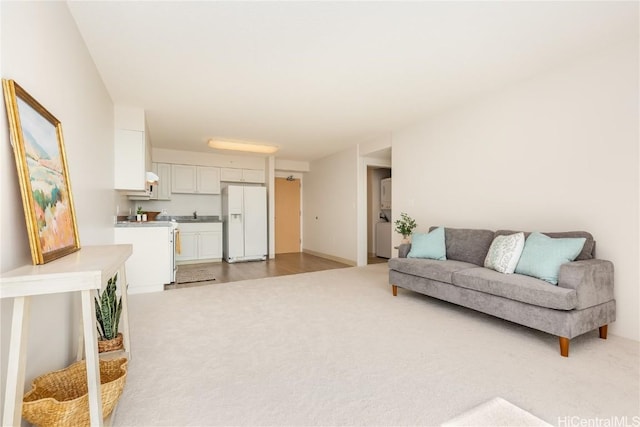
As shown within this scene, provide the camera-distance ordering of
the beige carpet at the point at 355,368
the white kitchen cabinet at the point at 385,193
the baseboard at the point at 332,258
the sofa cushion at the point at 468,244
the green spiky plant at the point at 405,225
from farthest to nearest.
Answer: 1. the white kitchen cabinet at the point at 385,193
2. the baseboard at the point at 332,258
3. the green spiky plant at the point at 405,225
4. the sofa cushion at the point at 468,244
5. the beige carpet at the point at 355,368

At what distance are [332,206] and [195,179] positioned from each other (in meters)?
3.06

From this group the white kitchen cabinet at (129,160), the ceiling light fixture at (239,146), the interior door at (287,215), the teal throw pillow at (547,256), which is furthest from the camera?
the interior door at (287,215)

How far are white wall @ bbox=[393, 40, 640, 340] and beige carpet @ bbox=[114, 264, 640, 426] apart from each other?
0.93 metres

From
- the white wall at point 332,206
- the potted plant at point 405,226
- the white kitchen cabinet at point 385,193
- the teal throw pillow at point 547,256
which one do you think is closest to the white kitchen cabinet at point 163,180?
the white wall at point 332,206

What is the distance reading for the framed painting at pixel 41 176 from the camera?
1.18 meters

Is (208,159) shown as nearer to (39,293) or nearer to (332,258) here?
(332,258)

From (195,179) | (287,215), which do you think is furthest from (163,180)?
(287,215)

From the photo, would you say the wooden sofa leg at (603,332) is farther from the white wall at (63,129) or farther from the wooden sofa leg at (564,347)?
the white wall at (63,129)

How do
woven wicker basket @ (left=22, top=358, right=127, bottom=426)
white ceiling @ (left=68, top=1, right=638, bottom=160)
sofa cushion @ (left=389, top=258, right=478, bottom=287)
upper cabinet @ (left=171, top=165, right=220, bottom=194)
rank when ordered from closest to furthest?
woven wicker basket @ (left=22, top=358, right=127, bottom=426) < white ceiling @ (left=68, top=1, right=638, bottom=160) < sofa cushion @ (left=389, top=258, right=478, bottom=287) < upper cabinet @ (left=171, top=165, right=220, bottom=194)

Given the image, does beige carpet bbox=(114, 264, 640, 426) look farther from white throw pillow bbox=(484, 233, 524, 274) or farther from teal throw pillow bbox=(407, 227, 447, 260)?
teal throw pillow bbox=(407, 227, 447, 260)

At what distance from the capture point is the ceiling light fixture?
18.0ft

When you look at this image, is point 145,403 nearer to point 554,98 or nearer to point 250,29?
point 250,29

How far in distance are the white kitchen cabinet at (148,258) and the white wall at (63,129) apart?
939 millimetres

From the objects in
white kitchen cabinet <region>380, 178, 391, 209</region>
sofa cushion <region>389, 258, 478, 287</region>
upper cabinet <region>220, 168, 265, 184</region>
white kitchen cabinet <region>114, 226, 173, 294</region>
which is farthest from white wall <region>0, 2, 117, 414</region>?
white kitchen cabinet <region>380, 178, 391, 209</region>
